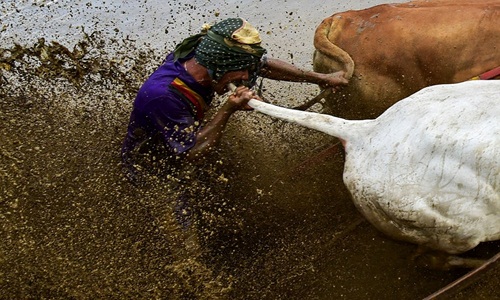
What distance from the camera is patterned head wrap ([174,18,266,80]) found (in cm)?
269

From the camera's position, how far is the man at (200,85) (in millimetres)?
2691

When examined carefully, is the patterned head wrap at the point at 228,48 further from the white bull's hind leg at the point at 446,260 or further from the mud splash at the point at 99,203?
the white bull's hind leg at the point at 446,260

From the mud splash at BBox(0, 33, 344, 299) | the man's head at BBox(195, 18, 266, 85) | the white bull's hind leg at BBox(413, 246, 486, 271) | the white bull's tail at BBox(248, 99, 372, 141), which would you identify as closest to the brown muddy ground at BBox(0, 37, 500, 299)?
the mud splash at BBox(0, 33, 344, 299)

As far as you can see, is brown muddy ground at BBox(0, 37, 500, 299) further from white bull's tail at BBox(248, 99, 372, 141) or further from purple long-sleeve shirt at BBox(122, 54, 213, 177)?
white bull's tail at BBox(248, 99, 372, 141)

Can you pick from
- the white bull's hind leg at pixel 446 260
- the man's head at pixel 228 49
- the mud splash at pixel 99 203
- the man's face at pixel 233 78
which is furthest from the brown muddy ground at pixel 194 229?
the man's head at pixel 228 49

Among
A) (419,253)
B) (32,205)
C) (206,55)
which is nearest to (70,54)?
(32,205)

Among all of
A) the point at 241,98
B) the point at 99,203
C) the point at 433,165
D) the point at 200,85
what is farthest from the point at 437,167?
the point at 99,203

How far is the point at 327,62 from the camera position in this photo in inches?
123

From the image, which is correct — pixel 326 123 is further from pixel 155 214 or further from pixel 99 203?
pixel 99 203

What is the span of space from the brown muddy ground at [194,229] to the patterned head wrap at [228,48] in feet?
1.90

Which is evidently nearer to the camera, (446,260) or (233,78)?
(446,260)

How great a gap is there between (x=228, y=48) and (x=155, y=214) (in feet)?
3.37

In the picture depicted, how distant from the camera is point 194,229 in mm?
3141

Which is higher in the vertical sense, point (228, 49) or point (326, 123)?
point (228, 49)
